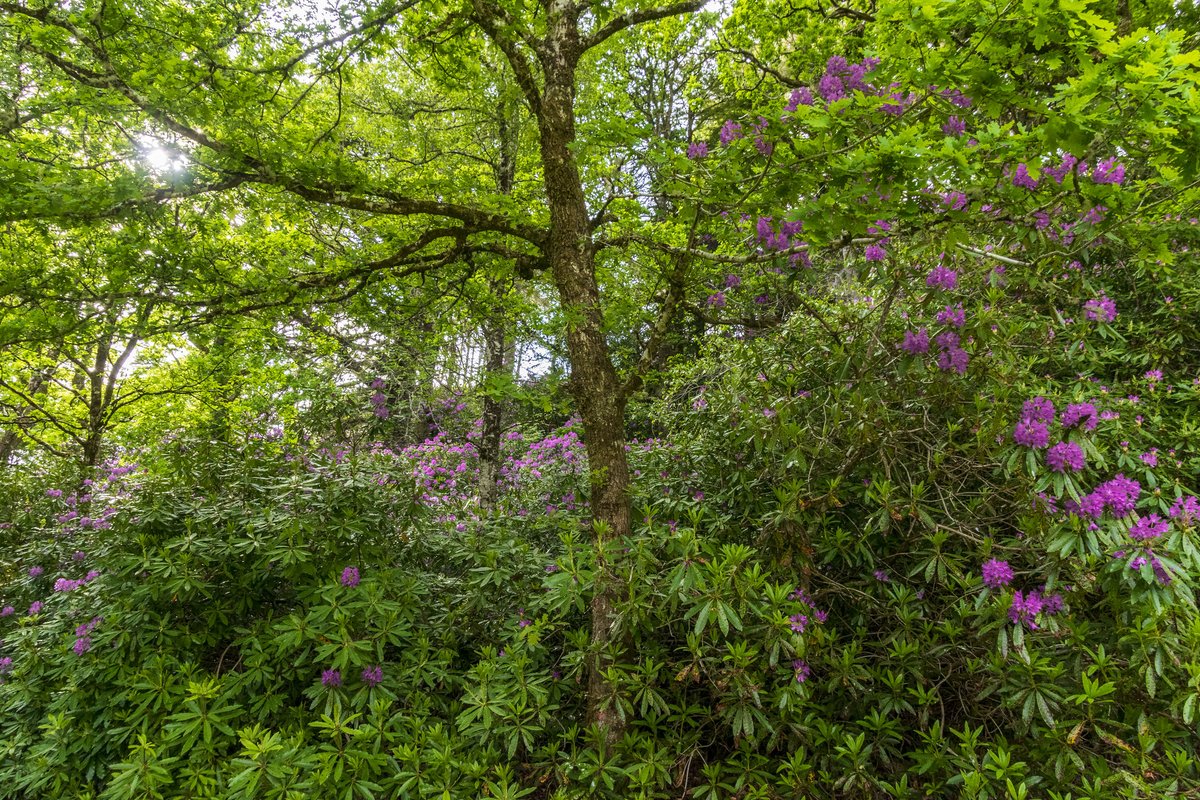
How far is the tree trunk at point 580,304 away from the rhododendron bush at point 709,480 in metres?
0.02

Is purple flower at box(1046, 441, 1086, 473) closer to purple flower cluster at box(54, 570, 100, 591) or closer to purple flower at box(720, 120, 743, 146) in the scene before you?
purple flower at box(720, 120, 743, 146)

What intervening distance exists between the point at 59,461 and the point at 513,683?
307 inches

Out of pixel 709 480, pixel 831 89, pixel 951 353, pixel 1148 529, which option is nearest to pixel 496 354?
pixel 709 480

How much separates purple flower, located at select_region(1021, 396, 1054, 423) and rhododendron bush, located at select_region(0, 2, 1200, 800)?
0.01 metres

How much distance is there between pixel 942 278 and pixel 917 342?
0.33 meters

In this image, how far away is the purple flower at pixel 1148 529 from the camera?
198 centimetres

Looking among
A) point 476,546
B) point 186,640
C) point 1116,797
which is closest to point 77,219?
point 186,640

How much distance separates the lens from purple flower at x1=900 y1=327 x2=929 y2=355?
106 inches

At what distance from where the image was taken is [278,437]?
5238mm

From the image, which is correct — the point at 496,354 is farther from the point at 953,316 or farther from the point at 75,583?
the point at 953,316

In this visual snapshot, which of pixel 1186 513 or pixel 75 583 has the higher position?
pixel 75 583

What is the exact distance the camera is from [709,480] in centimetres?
364

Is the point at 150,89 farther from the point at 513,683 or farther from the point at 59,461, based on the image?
the point at 59,461

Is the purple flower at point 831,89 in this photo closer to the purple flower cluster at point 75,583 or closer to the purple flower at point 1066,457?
the purple flower at point 1066,457
